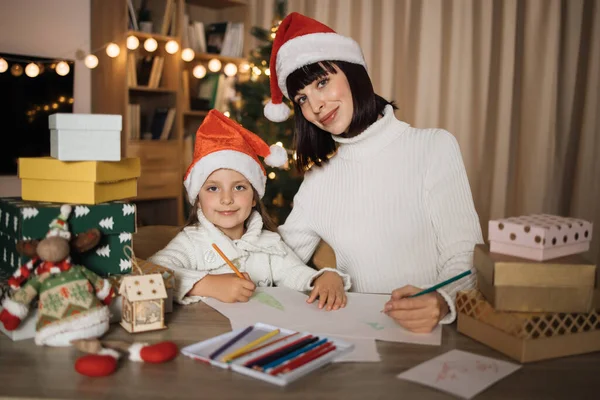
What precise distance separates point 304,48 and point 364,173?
0.38 metres

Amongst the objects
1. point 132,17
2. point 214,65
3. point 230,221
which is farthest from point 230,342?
point 214,65

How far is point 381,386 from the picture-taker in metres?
0.79

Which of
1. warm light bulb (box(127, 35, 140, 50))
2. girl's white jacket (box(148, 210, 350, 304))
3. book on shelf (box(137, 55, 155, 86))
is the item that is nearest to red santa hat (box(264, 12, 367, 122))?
girl's white jacket (box(148, 210, 350, 304))

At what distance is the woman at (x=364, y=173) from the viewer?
1490mm

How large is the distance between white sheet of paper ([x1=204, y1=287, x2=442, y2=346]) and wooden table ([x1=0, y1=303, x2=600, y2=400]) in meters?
0.07

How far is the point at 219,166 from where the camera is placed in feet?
5.05

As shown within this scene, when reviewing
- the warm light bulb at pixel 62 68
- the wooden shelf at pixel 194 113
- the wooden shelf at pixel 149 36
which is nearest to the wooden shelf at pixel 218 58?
the wooden shelf at pixel 149 36

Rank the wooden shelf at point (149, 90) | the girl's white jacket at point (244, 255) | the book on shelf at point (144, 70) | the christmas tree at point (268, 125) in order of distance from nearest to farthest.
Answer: the girl's white jacket at point (244, 255) < the christmas tree at point (268, 125) < the wooden shelf at point (149, 90) < the book on shelf at point (144, 70)

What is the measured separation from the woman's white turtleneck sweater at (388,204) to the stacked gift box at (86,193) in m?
0.66

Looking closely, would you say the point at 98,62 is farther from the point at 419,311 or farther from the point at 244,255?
the point at 419,311

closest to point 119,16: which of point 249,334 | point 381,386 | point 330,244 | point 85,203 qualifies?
point 330,244

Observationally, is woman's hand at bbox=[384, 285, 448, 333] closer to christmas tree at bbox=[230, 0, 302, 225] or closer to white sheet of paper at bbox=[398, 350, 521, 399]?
white sheet of paper at bbox=[398, 350, 521, 399]

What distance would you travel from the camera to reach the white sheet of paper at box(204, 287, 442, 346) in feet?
3.31

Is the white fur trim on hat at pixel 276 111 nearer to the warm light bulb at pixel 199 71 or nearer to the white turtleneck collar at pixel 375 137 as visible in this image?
the white turtleneck collar at pixel 375 137
